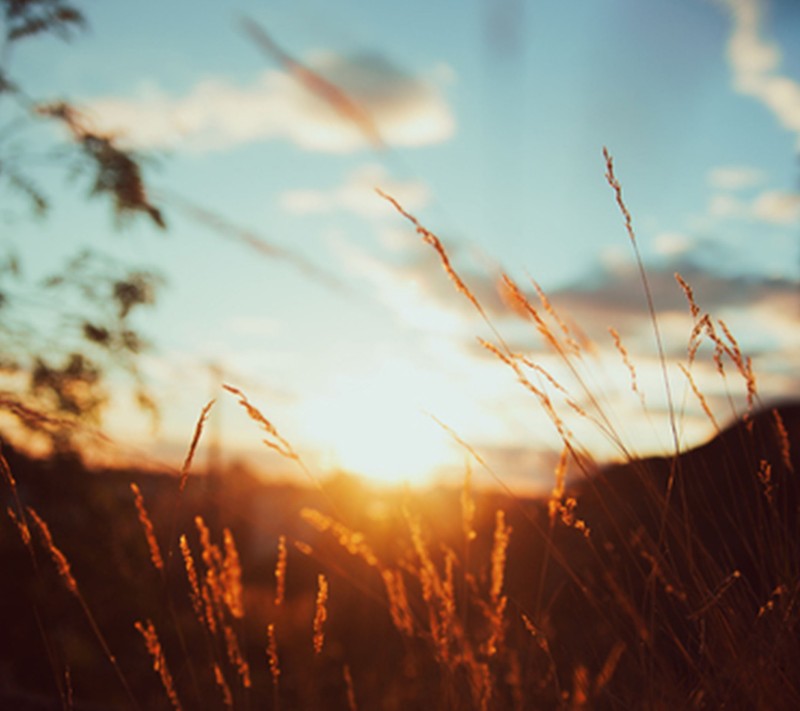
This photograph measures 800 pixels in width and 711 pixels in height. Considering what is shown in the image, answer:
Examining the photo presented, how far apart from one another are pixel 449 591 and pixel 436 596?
0.13 metres

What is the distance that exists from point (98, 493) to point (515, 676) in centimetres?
716

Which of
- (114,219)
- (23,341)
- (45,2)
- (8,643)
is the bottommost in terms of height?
(8,643)

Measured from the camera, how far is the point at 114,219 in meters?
7.10

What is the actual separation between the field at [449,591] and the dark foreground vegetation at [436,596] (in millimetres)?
16

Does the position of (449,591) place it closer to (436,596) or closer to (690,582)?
(436,596)

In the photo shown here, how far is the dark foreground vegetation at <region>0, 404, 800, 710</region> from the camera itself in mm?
1589

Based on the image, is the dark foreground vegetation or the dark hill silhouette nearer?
the dark hill silhouette

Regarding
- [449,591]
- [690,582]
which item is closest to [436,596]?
[449,591]

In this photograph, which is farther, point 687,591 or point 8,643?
point 8,643

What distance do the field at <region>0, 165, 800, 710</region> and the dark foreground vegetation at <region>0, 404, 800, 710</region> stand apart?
2cm

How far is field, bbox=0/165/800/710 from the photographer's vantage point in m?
1.59

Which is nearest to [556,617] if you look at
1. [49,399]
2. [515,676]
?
[515,676]

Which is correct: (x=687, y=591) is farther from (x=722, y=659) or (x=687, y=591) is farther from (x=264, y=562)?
(x=264, y=562)

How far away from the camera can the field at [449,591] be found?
5.23ft
